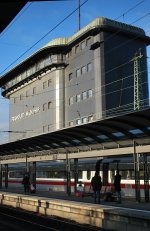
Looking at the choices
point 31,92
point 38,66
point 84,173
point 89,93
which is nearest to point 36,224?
point 84,173

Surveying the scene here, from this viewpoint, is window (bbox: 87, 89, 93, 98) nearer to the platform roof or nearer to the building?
the building

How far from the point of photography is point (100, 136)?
64.1 ft

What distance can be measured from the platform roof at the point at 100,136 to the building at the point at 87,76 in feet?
69.2

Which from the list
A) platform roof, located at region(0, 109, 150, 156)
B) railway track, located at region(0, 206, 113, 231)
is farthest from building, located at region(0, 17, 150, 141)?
railway track, located at region(0, 206, 113, 231)

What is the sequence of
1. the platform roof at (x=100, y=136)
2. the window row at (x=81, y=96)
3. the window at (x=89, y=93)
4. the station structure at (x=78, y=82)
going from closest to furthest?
the platform roof at (x=100, y=136) → the station structure at (x=78, y=82) → the window at (x=89, y=93) → the window row at (x=81, y=96)

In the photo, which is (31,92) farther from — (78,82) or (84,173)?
(84,173)

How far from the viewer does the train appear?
85.6 ft

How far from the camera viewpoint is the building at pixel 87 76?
49156 mm

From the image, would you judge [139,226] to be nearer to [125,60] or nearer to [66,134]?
[66,134]

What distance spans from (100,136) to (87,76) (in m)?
32.8

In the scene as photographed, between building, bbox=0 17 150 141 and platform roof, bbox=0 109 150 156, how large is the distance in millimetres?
21107

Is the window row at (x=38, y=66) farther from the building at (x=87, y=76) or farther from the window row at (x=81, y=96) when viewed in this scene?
the window row at (x=81, y=96)

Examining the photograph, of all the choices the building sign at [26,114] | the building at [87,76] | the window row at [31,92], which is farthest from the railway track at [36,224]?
the building sign at [26,114]

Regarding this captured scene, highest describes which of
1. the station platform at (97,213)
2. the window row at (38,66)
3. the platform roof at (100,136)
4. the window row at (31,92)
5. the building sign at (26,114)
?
the window row at (38,66)
